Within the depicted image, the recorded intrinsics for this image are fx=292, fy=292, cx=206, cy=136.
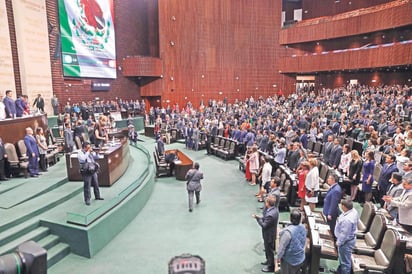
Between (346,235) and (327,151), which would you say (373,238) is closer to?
(346,235)

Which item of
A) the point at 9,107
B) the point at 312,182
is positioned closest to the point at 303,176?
the point at 312,182

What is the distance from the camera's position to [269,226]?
466 cm

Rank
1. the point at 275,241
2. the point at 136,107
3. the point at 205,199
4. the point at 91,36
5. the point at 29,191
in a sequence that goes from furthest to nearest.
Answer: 1. the point at 136,107
2. the point at 91,36
3. the point at 205,199
4. the point at 29,191
5. the point at 275,241

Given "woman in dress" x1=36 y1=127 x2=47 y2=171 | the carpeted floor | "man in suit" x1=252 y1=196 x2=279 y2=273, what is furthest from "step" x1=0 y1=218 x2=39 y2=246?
"man in suit" x1=252 y1=196 x2=279 y2=273

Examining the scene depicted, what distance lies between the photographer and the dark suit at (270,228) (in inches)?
181

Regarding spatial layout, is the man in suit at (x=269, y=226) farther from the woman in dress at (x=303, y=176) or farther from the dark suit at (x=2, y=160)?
the dark suit at (x=2, y=160)

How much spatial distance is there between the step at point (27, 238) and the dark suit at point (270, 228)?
3.96 meters

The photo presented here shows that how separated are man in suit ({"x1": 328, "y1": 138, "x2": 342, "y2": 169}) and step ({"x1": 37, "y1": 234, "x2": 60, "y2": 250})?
7.18 meters

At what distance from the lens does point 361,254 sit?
4395 millimetres

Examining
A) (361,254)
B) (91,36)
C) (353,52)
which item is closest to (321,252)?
(361,254)

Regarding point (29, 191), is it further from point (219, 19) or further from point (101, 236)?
point (219, 19)

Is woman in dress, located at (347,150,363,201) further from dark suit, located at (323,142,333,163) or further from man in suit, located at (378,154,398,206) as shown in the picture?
dark suit, located at (323,142,333,163)

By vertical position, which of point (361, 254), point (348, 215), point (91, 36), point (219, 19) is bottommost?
point (361, 254)

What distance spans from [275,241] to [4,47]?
14481 millimetres
